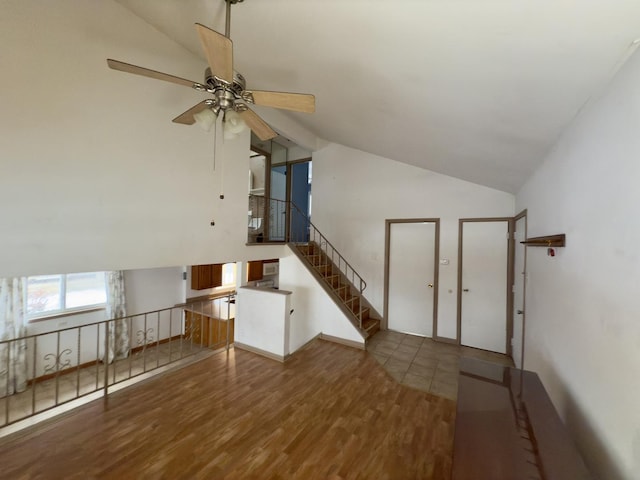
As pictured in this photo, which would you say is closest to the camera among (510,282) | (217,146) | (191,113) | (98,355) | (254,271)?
(191,113)

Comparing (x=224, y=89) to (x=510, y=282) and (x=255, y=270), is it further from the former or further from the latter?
(x=255, y=270)

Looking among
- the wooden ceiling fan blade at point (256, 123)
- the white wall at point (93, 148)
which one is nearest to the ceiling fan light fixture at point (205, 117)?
the wooden ceiling fan blade at point (256, 123)

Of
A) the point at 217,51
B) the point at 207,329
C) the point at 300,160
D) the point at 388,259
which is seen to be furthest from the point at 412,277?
the point at 207,329

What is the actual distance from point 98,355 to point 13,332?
1654mm

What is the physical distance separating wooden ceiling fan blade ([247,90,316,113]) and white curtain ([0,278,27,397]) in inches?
198

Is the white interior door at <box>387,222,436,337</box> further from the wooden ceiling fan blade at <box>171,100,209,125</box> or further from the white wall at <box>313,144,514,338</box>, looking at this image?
the wooden ceiling fan blade at <box>171,100,209,125</box>

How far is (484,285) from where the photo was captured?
4090 millimetres

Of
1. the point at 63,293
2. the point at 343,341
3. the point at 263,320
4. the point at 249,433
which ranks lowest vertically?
the point at 249,433

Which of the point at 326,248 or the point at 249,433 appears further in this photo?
the point at 326,248

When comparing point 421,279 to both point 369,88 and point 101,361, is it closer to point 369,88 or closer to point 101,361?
point 369,88

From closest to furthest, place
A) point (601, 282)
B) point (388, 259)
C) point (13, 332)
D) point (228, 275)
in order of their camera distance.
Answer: point (601, 282) < point (13, 332) < point (388, 259) < point (228, 275)

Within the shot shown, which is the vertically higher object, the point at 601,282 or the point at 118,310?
the point at 601,282

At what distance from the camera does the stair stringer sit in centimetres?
437

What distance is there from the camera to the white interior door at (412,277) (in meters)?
4.54
